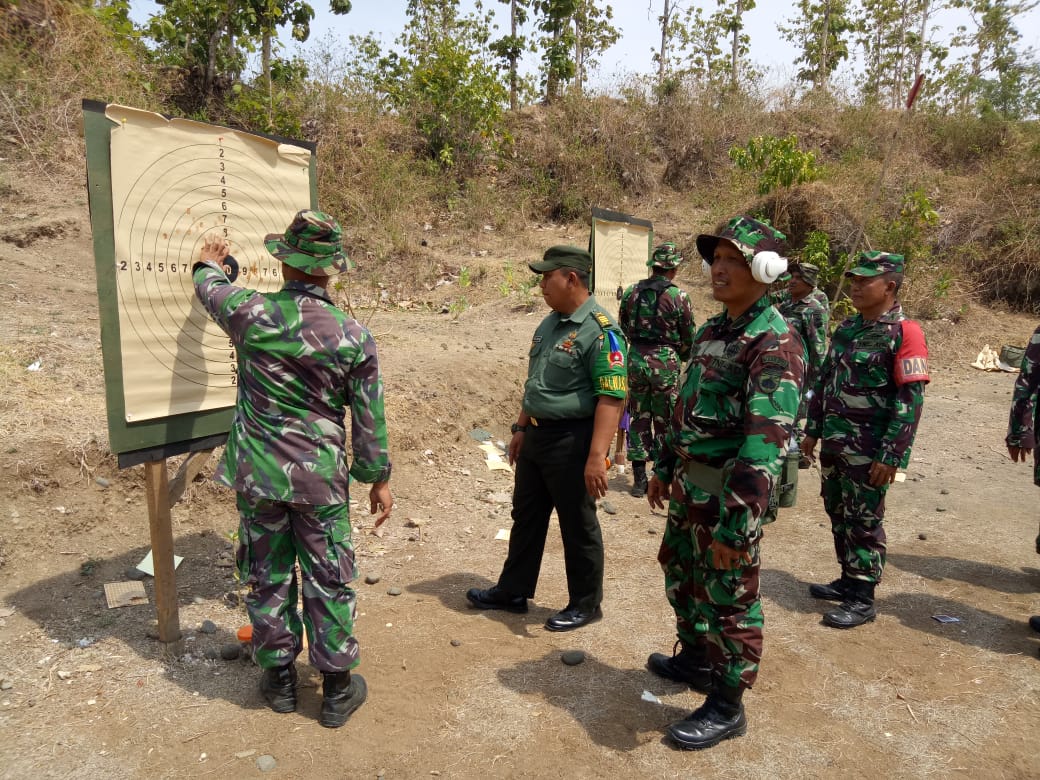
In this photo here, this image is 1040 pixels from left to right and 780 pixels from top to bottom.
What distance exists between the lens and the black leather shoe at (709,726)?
2.66 metres

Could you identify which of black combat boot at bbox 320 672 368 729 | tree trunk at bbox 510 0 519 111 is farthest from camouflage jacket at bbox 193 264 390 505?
tree trunk at bbox 510 0 519 111

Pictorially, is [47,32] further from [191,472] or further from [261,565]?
[261,565]

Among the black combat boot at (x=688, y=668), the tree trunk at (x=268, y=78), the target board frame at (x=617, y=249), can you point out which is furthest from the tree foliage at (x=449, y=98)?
the black combat boot at (x=688, y=668)

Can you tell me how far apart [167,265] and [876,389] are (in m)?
3.51

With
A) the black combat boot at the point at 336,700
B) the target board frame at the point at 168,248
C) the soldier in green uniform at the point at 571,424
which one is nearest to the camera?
the black combat boot at the point at 336,700

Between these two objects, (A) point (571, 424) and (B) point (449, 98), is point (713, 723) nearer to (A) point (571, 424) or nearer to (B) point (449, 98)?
(A) point (571, 424)

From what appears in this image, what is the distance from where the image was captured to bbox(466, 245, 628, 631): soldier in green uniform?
322 centimetres

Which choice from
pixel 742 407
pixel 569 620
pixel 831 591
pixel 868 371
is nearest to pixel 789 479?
pixel 831 591

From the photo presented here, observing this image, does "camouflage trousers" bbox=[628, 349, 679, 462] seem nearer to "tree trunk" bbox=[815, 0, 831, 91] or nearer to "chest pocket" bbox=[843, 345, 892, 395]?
"chest pocket" bbox=[843, 345, 892, 395]

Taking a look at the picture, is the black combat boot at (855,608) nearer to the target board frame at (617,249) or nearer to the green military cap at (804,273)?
the green military cap at (804,273)

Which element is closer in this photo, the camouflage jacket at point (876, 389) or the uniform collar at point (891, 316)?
the camouflage jacket at point (876, 389)

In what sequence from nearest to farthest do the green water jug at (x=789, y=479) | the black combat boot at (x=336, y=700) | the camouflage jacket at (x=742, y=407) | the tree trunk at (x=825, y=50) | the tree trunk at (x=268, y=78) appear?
1. the camouflage jacket at (x=742, y=407)
2. the black combat boot at (x=336, y=700)
3. the green water jug at (x=789, y=479)
4. the tree trunk at (x=268, y=78)
5. the tree trunk at (x=825, y=50)

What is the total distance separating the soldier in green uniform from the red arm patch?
1.43 m

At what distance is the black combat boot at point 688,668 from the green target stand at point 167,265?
2.23 metres
